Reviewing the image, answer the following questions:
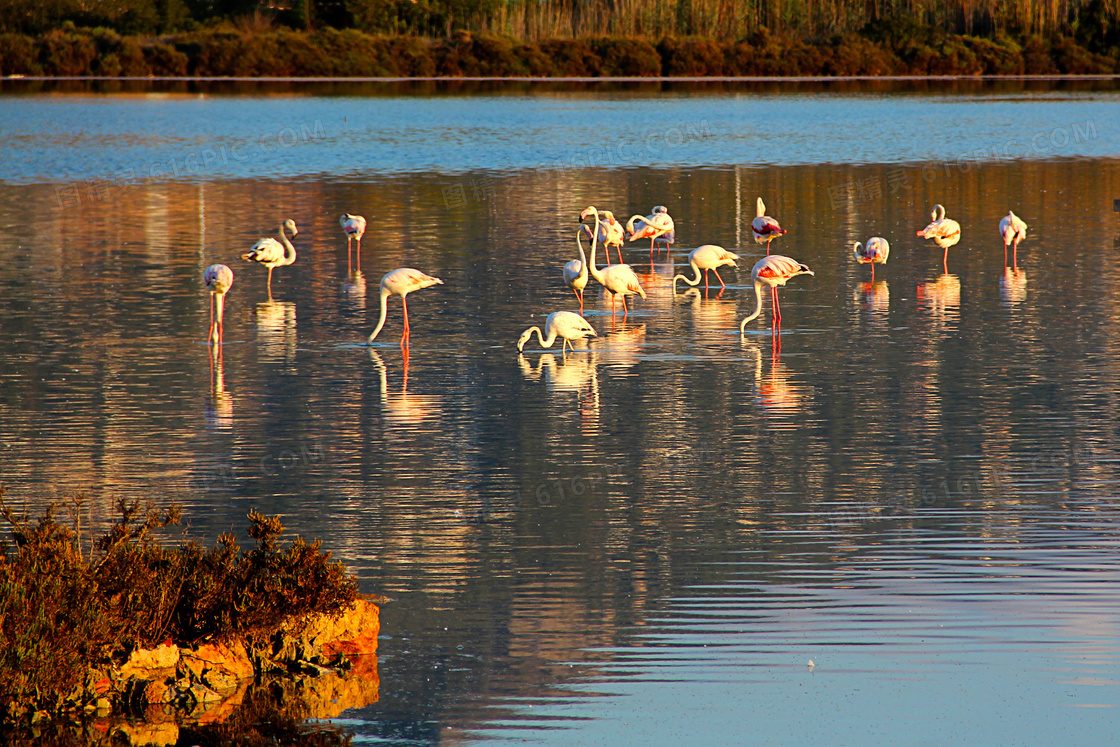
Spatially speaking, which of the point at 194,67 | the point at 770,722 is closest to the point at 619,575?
the point at 770,722

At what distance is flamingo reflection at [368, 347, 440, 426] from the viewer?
1106cm

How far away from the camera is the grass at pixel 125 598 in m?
5.94

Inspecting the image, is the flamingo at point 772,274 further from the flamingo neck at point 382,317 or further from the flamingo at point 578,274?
the flamingo neck at point 382,317

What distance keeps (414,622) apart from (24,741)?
1841mm

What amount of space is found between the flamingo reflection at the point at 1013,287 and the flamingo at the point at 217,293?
8.36m

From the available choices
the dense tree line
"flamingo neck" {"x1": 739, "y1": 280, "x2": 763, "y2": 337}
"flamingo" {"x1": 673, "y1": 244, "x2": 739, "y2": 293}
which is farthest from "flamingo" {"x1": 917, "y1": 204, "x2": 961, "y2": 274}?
the dense tree line

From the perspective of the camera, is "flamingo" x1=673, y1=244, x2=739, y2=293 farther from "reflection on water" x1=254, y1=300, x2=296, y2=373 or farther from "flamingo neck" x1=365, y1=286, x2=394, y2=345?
"reflection on water" x1=254, y1=300, x2=296, y2=373

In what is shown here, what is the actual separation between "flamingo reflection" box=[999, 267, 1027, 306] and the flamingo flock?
59cm

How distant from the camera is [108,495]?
8852mm

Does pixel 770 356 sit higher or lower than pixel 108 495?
higher

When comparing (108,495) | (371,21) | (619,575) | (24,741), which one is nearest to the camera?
(24,741)

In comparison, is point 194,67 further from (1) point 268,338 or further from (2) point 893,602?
(2) point 893,602

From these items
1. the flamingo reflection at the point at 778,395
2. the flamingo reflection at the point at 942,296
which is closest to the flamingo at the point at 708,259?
the flamingo reflection at the point at 942,296

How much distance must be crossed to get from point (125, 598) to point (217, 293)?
8.37 m
